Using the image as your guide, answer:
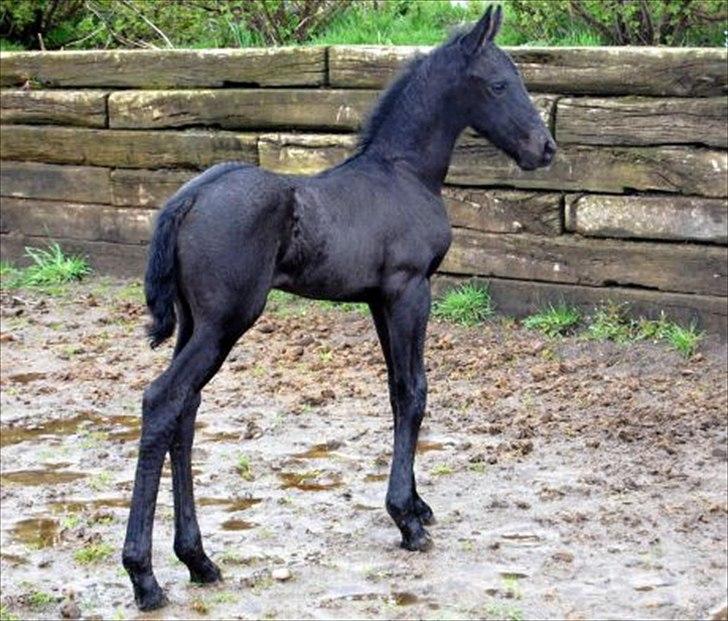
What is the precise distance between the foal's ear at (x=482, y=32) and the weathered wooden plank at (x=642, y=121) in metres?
3.11

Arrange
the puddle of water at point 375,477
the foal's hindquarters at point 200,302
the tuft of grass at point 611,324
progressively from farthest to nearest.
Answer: the tuft of grass at point 611,324
the puddle of water at point 375,477
the foal's hindquarters at point 200,302

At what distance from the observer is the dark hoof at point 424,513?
634 centimetres

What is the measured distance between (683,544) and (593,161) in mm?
3659

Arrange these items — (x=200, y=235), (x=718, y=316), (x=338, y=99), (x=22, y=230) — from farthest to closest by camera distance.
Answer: (x=22, y=230) → (x=338, y=99) → (x=718, y=316) → (x=200, y=235)

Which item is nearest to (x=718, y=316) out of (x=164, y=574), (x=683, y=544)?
(x=683, y=544)

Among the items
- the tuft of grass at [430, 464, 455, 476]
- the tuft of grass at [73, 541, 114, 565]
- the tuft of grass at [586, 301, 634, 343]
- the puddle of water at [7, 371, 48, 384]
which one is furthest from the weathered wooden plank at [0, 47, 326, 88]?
the tuft of grass at [73, 541, 114, 565]

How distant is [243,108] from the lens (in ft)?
34.9

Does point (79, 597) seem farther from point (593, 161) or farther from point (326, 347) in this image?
point (593, 161)

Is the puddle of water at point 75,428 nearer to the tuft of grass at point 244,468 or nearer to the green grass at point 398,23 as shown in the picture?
the tuft of grass at point 244,468

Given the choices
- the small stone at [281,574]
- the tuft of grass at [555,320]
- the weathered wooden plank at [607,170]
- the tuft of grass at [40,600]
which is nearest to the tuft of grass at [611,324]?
the tuft of grass at [555,320]

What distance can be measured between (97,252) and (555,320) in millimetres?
3806

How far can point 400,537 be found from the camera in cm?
629

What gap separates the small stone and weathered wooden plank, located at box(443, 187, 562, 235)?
4.17 metres

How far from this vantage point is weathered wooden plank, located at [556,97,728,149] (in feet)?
29.1
